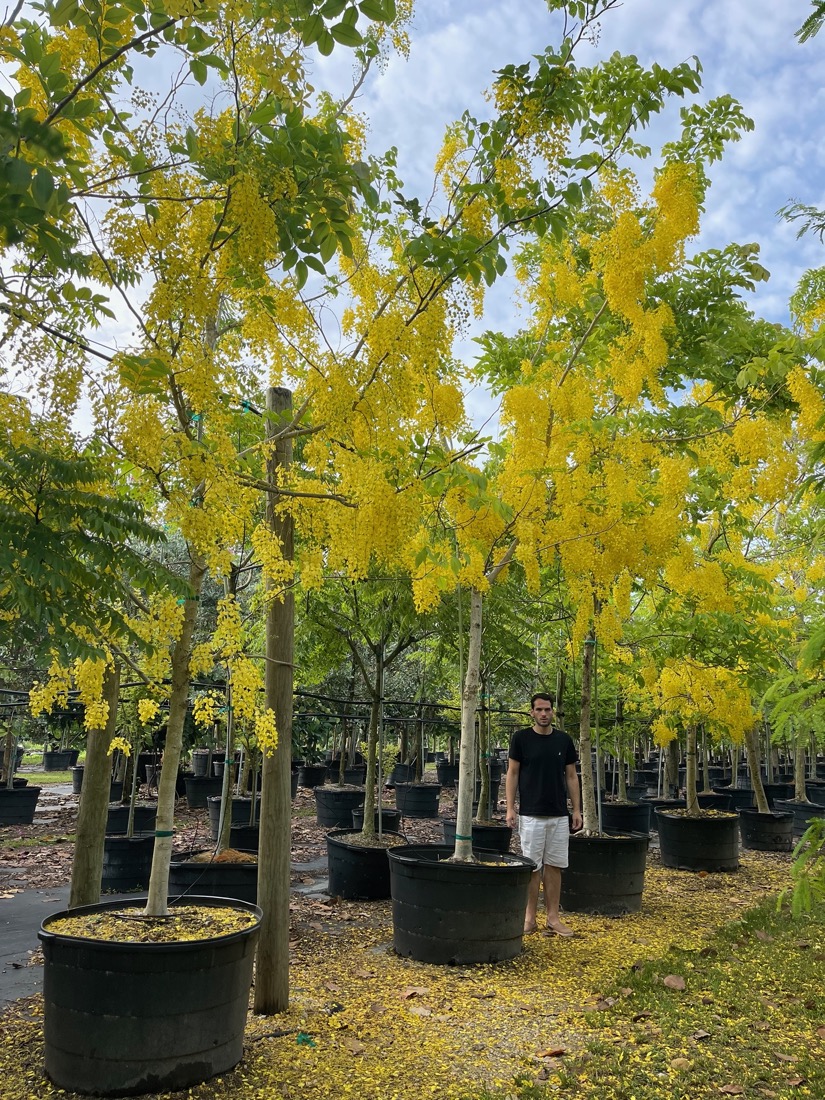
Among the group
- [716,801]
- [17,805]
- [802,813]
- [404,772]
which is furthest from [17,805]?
[716,801]

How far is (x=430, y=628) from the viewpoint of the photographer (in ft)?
26.1

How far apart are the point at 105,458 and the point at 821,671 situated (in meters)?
3.20

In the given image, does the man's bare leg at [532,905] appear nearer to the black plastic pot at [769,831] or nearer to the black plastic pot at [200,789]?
the black plastic pot at [769,831]

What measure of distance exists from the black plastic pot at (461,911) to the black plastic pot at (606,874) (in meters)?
1.63

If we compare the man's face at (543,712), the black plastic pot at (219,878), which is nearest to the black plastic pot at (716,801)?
the man's face at (543,712)

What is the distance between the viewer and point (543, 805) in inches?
230

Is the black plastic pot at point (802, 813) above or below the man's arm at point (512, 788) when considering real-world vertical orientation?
below

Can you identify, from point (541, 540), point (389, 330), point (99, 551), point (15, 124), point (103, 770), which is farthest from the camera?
point (541, 540)

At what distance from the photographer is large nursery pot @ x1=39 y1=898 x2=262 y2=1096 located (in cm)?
286

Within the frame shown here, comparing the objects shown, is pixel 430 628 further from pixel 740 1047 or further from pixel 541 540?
pixel 740 1047

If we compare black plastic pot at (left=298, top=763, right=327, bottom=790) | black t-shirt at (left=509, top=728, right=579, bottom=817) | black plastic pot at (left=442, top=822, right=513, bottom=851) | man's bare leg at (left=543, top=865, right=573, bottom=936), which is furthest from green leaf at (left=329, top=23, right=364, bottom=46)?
black plastic pot at (left=298, top=763, right=327, bottom=790)

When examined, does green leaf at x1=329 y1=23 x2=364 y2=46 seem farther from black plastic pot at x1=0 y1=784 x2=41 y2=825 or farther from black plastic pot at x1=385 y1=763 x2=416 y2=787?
black plastic pot at x1=385 y1=763 x2=416 y2=787

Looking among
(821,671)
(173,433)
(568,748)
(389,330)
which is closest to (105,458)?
(173,433)

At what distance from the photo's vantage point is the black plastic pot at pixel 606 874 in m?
6.37
